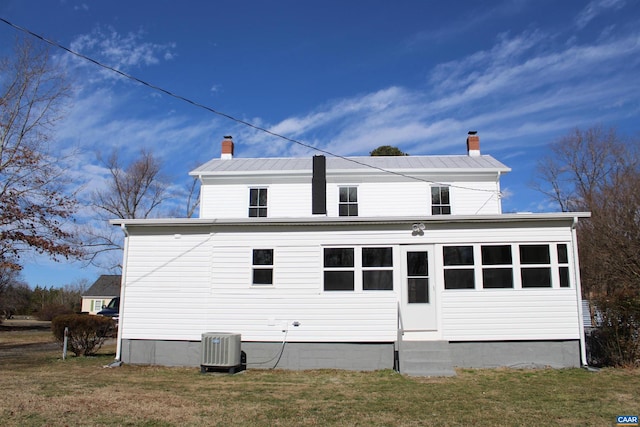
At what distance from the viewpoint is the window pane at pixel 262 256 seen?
11.6 m

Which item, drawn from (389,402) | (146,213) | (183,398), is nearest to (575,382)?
(389,402)

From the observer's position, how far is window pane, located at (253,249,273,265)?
456 inches

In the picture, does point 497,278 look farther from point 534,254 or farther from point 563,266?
point 563,266

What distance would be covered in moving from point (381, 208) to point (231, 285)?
8200 millimetres

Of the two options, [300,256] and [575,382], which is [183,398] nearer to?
[300,256]

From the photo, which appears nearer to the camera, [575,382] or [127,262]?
[575,382]

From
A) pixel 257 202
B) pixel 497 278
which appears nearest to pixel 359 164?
pixel 257 202

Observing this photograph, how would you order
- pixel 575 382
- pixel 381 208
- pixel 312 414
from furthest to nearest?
pixel 381 208 < pixel 575 382 < pixel 312 414

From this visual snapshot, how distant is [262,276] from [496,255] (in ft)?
18.4

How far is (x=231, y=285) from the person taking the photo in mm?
11477

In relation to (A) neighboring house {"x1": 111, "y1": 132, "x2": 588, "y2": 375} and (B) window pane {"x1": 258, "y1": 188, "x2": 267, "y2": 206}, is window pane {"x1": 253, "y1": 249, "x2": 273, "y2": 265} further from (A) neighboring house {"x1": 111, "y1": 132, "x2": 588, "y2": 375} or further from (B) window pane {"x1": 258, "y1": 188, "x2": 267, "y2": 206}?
(B) window pane {"x1": 258, "y1": 188, "x2": 267, "y2": 206}

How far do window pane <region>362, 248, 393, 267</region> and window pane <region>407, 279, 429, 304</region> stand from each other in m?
0.68

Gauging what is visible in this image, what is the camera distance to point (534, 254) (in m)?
11.2

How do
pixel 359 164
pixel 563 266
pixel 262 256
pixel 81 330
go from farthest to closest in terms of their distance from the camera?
pixel 359 164
pixel 81 330
pixel 262 256
pixel 563 266
